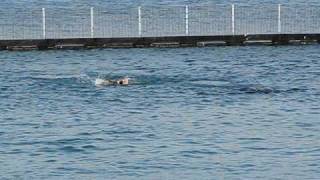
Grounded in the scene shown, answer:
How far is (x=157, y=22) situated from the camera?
2825 inches

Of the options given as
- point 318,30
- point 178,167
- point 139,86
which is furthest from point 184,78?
point 318,30

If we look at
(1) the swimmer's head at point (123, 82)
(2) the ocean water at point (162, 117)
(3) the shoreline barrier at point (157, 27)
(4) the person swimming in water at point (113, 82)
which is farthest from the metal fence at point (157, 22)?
(1) the swimmer's head at point (123, 82)

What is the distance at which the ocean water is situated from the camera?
1006 inches

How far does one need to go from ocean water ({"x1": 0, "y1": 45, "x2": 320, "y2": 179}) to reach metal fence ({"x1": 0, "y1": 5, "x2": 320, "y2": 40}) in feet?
38.9

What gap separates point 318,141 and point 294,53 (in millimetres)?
22853

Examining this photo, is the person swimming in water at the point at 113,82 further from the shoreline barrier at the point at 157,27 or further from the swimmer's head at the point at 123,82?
the shoreline barrier at the point at 157,27

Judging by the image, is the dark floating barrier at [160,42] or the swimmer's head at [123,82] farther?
the dark floating barrier at [160,42]

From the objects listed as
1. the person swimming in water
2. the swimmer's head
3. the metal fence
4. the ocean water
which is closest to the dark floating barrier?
the metal fence

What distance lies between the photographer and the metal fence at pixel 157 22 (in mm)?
64562

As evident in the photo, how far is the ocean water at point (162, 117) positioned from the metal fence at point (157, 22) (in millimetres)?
11861

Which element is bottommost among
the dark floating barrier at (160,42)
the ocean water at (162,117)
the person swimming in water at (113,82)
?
the ocean water at (162,117)

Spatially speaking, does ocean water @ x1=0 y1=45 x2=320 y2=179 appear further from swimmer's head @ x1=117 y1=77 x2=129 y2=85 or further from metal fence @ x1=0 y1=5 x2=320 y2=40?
metal fence @ x1=0 y1=5 x2=320 y2=40

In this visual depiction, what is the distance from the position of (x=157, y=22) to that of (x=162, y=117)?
39566 mm

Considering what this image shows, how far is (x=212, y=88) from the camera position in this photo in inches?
1502
